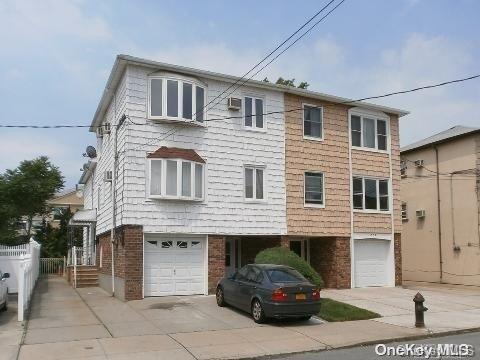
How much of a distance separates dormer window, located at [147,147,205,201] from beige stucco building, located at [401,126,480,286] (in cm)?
1368

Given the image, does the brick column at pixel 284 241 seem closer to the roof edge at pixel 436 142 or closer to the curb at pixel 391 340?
the curb at pixel 391 340

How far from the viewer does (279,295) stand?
13891mm

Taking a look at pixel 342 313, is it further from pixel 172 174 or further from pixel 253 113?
pixel 253 113

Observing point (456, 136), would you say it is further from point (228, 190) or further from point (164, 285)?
point (164, 285)

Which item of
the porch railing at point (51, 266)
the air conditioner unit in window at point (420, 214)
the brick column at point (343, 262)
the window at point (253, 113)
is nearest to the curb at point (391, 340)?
the brick column at point (343, 262)

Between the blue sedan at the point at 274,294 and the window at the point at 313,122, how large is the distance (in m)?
9.08

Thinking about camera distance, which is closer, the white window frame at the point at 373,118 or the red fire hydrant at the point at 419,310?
the red fire hydrant at the point at 419,310

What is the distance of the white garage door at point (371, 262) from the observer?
24.1 meters

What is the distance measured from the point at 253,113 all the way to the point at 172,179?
4615 millimetres

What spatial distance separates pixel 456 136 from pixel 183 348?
20.0m

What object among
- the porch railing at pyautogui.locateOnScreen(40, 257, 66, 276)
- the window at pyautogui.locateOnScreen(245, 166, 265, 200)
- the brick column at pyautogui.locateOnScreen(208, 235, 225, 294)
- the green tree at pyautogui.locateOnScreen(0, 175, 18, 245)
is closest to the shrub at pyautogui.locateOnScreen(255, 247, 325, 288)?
the brick column at pyautogui.locateOnScreen(208, 235, 225, 294)

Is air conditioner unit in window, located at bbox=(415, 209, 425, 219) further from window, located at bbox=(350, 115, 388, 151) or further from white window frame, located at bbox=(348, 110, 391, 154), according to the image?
window, located at bbox=(350, 115, 388, 151)

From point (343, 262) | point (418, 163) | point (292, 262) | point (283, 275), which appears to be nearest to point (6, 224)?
point (343, 262)

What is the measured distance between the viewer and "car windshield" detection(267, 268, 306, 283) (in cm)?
1467
